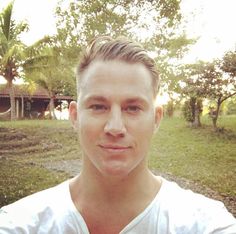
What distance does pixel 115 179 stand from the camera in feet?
2.85

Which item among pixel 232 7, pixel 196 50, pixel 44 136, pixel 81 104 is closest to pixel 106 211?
pixel 81 104

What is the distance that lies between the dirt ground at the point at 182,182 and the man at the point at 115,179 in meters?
1.22

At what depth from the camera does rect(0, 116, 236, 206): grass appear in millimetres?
2133

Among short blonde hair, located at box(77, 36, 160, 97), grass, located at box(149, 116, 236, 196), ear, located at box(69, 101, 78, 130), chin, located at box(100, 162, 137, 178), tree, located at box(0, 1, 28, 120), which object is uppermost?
tree, located at box(0, 1, 28, 120)

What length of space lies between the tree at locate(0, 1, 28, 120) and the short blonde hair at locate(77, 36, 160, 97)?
4.59ft

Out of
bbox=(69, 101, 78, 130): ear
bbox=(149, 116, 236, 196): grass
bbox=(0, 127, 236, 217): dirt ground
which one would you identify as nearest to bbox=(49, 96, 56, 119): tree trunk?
bbox=(0, 127, 236, 217): dirt ground

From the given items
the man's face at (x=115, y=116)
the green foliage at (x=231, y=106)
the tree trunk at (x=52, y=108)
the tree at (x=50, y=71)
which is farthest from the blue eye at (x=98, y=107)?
the green foliage at (x=231, y=106)

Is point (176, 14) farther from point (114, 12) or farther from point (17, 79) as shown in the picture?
point (17, 79)

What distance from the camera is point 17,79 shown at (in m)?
2.24

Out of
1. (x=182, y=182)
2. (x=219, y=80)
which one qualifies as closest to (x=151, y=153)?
(x=182, y=182)

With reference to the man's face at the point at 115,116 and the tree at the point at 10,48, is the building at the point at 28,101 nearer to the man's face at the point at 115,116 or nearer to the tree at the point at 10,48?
the tree at the point at 10,48

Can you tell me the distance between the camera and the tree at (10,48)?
2.20 metres

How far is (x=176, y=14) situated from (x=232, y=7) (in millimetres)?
326

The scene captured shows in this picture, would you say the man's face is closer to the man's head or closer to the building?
the man's head
